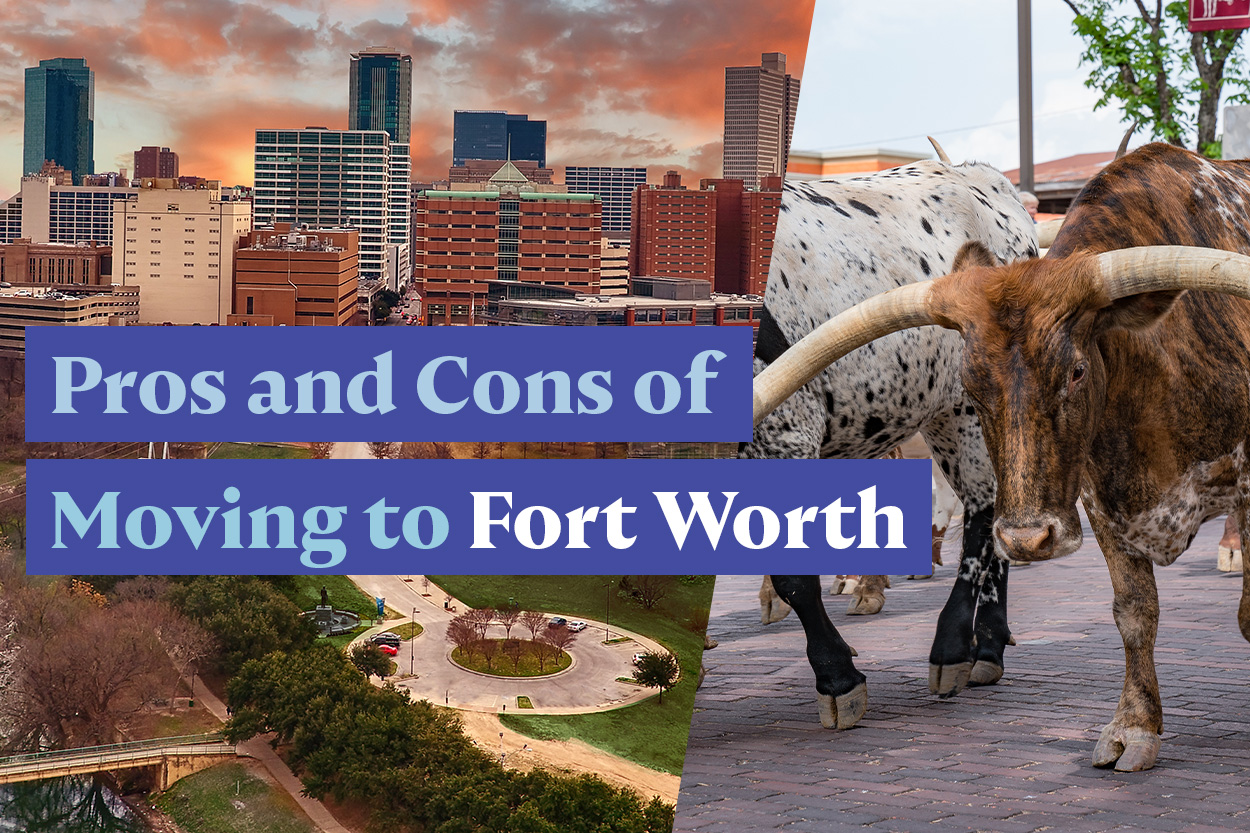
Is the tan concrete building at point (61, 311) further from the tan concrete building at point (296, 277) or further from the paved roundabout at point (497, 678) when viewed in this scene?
the paved roundabout at point (497, 678)

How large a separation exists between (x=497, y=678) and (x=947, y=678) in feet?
6.24

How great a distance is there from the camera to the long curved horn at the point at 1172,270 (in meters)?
3.89

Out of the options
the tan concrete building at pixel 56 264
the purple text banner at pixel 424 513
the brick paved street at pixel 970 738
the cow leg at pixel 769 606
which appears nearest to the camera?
the brick paved street at pixel 970 738

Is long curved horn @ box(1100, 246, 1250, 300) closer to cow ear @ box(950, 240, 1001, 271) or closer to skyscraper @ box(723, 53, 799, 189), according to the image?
cow ear @ box(950, 240, 1001, 271)

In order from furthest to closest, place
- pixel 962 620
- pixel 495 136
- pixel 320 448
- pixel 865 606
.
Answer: pixel 865 606 < pixel 962 620 < pixel 495 136 < pixel 320 448

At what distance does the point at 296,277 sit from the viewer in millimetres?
5039

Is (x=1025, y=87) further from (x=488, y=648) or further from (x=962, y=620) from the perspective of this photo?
(x=488, y=648)

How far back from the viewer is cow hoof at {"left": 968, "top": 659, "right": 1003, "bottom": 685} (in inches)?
231

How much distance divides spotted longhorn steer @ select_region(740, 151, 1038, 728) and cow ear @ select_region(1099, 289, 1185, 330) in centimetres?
125

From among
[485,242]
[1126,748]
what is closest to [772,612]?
[1126,748]

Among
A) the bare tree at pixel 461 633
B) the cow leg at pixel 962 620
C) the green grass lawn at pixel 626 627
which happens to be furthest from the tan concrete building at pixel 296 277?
the cow leg at pixel 962 620

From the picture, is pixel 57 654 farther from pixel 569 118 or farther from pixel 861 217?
pixel 861 217

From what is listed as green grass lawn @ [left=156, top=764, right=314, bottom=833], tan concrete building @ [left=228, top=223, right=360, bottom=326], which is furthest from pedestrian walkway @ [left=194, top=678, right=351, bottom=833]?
tan concrete building @ [left=228, top=223, right=360, bottom=326]

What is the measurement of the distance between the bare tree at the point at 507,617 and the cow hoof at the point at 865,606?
9.69 feet
